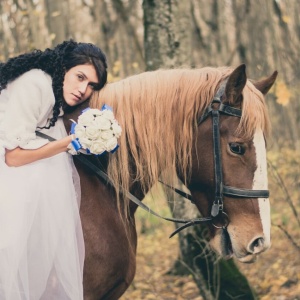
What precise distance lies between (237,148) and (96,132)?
823mm

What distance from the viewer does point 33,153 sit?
3055mm

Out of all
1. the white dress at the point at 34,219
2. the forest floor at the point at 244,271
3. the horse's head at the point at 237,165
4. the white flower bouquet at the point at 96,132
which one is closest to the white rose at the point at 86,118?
the white flower bouquet at the point at 96,132

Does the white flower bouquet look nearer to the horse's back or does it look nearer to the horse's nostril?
the horse's back

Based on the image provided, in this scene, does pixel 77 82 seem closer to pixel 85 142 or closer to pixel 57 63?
pixel 57 63

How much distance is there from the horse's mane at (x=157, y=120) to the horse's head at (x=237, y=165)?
0.08m

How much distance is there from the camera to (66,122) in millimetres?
3387

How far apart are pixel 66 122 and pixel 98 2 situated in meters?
13.7

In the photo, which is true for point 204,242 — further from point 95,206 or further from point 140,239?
point 140,239

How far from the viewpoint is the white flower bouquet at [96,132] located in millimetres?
3104

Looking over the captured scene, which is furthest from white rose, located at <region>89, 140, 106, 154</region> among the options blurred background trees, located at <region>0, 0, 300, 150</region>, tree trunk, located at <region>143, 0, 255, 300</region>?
tree trunk, located at <region>143, 0, 255, 300</region>

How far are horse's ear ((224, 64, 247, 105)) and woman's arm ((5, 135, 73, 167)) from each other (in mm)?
966

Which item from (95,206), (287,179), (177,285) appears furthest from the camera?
(287,179)

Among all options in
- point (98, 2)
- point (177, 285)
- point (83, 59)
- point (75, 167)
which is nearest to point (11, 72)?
point (83, 59)

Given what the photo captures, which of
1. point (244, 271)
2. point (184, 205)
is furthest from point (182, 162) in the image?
point (244, 271)
